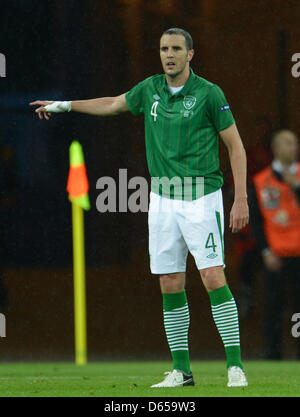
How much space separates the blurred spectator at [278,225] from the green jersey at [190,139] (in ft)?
11.5

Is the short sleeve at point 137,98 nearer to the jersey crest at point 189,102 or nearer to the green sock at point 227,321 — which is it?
the jersey crest at point 189,102

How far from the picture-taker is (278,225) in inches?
453

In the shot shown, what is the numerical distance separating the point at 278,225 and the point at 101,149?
1703 millimetres

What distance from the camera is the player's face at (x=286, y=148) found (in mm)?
11555

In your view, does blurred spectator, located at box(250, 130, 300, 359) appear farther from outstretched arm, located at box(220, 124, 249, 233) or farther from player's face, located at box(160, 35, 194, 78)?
player's face, located at box(160, 35, 194, 78)

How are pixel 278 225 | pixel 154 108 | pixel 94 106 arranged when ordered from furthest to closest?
pixel 278 225, pixel 94 106, pixel 154 108

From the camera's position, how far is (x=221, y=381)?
8.52 metres

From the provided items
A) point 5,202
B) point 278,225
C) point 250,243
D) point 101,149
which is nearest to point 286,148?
point 278,225

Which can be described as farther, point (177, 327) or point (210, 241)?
point (177, 327)

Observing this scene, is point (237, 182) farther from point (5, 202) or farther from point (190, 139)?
point (5, 202)
